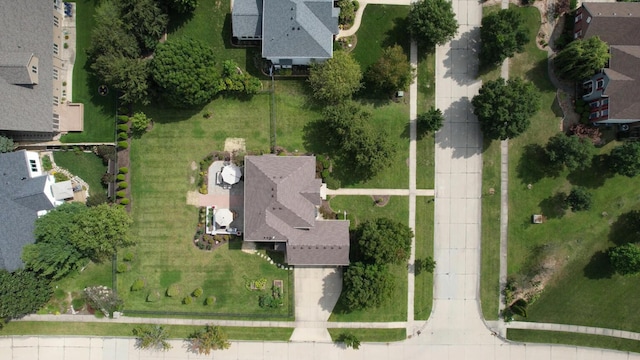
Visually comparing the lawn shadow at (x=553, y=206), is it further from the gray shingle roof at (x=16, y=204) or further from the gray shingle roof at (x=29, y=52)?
the gray shingle roof at (x=29, y=52)

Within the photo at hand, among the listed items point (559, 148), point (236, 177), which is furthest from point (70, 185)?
point (559, 148)

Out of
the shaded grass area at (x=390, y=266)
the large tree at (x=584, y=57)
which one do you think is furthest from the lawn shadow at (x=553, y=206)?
the shaded grass area at (x=390, y=266)

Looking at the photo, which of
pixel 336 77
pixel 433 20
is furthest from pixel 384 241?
pixel 433 20

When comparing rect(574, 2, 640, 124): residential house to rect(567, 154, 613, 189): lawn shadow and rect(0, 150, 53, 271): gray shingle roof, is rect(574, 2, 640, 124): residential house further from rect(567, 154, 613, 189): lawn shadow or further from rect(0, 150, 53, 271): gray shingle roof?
rect(0, 150, 53, 271): gray shingle roof

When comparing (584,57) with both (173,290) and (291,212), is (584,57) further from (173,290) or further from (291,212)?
(173,290)

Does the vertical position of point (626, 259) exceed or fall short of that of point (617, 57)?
it falls short
